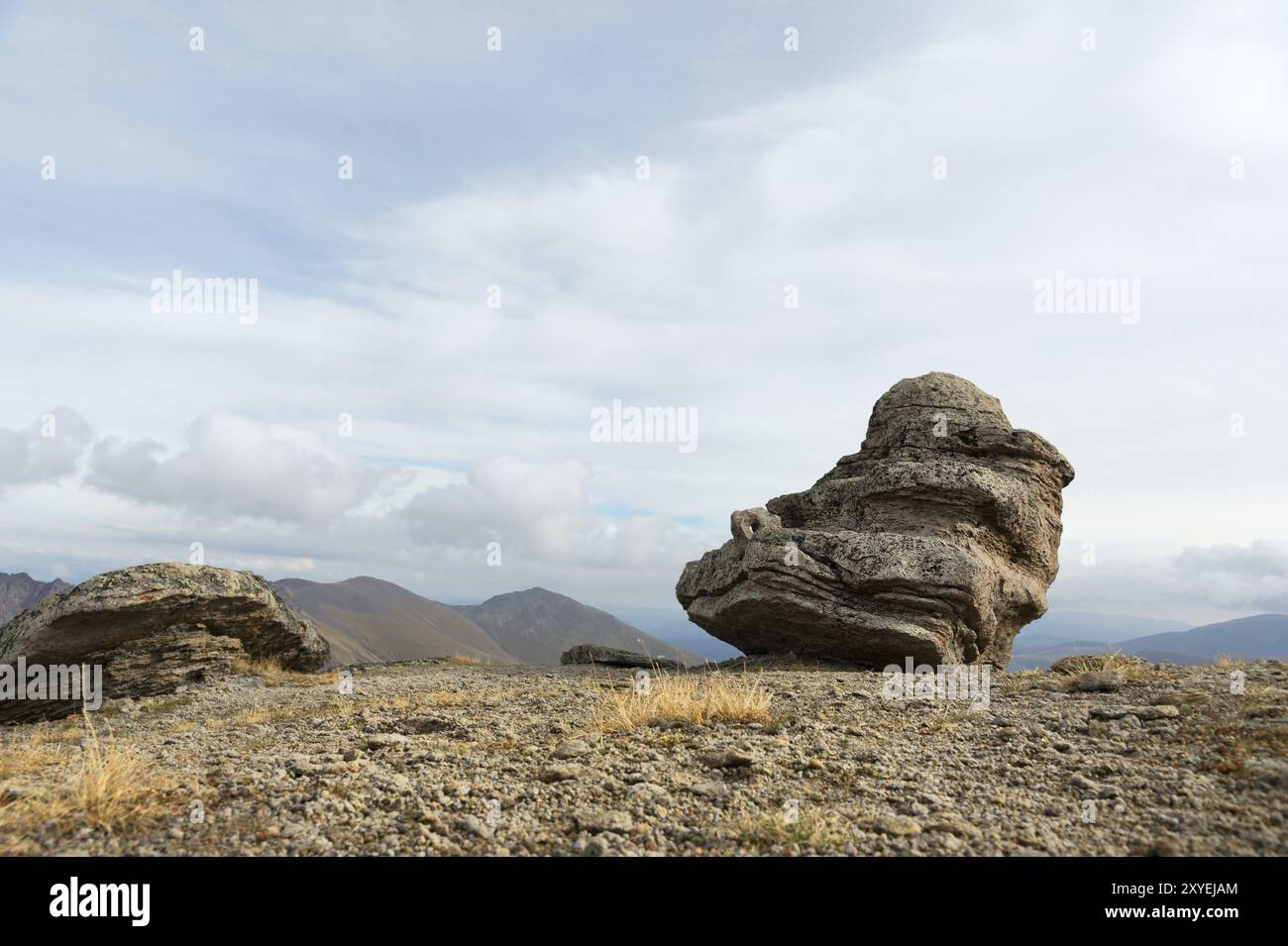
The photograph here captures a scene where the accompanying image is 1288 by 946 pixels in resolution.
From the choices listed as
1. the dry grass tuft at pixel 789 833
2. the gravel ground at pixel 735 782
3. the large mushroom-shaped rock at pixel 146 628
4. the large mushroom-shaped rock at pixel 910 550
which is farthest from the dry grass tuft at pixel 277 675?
the dry grass tuft at pixel 789 833

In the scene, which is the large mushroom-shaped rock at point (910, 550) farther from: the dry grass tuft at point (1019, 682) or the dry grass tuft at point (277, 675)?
the dry grass tuft at point (277, 675)

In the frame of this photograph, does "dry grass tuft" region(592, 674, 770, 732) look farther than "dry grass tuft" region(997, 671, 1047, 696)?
No

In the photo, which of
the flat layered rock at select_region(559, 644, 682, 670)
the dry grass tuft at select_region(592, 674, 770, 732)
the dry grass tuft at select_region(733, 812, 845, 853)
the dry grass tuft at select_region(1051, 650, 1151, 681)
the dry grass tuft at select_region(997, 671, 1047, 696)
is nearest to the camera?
the dry grass tuft at select_region(733, 812, 845, 853)

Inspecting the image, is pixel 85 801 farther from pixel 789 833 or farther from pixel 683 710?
pixel 683 710

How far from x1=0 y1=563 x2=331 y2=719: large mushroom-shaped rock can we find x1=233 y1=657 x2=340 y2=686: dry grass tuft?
271 mm

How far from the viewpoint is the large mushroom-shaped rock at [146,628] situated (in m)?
16.7

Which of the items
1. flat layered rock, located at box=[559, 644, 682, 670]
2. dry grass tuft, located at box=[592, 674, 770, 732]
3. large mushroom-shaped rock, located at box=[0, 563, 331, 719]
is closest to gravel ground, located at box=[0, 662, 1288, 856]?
dry grass tuft, located at box=[592, 674, 770, 732]

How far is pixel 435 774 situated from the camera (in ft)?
26.1

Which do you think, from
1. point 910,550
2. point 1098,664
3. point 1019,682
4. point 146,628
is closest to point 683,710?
point 1019,682

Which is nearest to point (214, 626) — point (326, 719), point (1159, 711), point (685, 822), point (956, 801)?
point (326, 719)

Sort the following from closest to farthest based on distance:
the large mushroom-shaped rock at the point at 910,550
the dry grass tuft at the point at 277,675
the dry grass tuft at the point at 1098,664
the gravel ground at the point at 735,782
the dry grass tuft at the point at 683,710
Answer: the gravel ground at the point at 735,782 → the dry grass tuft at the point at 683,710 → the dry grass tuft at the point at 1098,664 → the large mushroom-shaped rock at the point at 910,550 → the dry grass tuft at the point at 277,675

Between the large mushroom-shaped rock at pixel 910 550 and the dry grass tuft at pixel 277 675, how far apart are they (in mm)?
10514

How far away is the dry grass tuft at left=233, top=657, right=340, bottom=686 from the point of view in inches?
760

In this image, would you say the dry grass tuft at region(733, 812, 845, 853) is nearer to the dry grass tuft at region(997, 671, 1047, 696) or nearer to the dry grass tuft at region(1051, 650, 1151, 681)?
the dry grass tuft at region(997, 671, 1047, 696)
